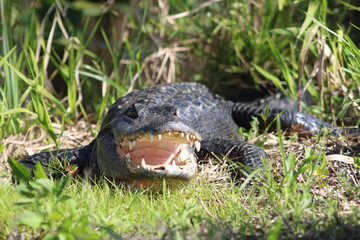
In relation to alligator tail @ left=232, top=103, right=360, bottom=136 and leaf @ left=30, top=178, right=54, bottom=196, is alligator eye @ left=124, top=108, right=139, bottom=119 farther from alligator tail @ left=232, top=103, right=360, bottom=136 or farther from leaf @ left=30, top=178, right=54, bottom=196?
alligator tail @ left=232, top=103, right=360, bottom=136

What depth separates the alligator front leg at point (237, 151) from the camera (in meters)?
3.20

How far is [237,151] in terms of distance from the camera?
3.40 meters

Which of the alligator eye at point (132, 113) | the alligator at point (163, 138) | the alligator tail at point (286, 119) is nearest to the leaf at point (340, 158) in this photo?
the alligator at point (163, 138)

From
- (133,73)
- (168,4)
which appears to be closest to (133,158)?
(133,73)

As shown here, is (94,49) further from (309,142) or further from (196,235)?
(196,235)

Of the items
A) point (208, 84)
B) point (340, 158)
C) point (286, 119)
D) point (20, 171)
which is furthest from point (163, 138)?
point (208, 84)

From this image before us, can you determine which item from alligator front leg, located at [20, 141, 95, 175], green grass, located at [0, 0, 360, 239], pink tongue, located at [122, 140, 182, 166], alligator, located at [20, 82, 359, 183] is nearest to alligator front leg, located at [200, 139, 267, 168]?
alligator, located at [20, 82, 359, 183]

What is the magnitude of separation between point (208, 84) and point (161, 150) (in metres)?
2.61

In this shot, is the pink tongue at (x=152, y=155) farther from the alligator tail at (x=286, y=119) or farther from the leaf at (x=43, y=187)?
the alligator tail at (x=286, y=119)

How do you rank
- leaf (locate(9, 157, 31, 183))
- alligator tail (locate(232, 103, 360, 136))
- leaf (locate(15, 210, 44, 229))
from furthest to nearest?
alligator tail (locate(232, 103, 360, 136)), leaf (locate(9, 157, 31, 183)), leaf (locate(15, 210, 44, 229))

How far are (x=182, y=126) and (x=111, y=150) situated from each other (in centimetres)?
57

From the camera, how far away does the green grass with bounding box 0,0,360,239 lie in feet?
6.99

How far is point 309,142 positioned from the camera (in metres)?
3.62

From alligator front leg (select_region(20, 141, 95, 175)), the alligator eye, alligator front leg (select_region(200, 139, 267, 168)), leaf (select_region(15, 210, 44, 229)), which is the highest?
the alligator eye
